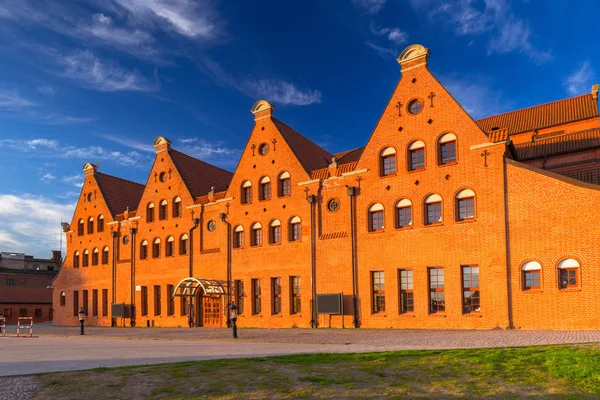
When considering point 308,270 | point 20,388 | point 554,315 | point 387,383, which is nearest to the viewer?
point 387,383

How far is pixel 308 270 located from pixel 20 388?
22463mm

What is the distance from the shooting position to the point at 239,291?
120ft

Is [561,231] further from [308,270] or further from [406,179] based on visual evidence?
[308,270]

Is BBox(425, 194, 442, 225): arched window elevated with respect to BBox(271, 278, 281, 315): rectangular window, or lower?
elevated

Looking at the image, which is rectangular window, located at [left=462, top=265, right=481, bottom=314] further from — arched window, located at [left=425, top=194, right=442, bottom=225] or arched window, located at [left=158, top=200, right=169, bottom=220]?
arched window, located at [left=158, top=200, right=169, bottom=220]

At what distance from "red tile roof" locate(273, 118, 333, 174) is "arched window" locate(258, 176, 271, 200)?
2829 mm

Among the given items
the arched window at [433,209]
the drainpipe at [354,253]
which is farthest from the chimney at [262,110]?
the arched window at [433,209]

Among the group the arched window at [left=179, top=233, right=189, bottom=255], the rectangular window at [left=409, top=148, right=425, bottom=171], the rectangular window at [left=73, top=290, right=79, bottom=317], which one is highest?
the rectangular window at [left=409, top=148, right=425, bottom=171]

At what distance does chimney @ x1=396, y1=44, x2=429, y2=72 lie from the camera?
29.5 metres

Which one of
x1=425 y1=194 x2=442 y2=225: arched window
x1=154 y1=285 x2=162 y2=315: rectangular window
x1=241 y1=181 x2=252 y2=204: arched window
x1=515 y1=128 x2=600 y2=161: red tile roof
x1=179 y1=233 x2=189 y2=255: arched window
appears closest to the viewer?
x1=425 y1=194 x2=442 y2=225: arched window

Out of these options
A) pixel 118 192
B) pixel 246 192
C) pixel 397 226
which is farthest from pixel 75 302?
pixel 397 226

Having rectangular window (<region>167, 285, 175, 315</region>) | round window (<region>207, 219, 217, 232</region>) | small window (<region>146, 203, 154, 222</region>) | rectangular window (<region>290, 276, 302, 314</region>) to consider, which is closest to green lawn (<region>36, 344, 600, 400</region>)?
rectangular window (<region>290, 276, 302, 314</region>)

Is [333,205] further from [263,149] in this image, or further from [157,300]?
[157,300]

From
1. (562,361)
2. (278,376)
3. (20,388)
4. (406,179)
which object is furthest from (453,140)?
(20,388)
